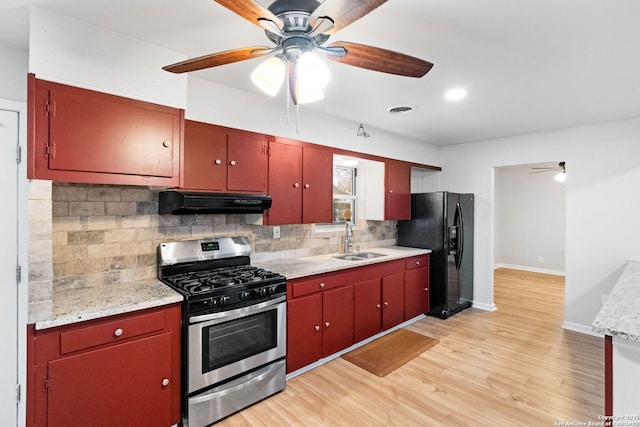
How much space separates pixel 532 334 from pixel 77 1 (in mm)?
4914

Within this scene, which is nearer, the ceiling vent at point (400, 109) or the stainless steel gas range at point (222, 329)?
the stainless steel gas range at point (222, 329)

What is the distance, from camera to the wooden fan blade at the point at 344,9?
1.03 metres

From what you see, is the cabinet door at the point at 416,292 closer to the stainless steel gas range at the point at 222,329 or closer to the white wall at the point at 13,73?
the stainless steel gas range at the point at 222,329

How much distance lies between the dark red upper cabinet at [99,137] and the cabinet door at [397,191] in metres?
2.68

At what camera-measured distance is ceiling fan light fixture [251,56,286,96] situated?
156 centimetres

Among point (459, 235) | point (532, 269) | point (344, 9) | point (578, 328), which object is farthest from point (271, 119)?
point (532, 269)

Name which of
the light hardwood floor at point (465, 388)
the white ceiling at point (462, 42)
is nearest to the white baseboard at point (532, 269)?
the light hardwood floor at point (465, 388)

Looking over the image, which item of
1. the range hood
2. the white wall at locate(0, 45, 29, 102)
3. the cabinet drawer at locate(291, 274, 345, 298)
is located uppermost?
the white wall at locate(0, 45, 29, 102)

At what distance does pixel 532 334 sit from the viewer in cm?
365

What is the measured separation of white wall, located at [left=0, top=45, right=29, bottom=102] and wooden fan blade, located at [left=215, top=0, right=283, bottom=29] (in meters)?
1.81

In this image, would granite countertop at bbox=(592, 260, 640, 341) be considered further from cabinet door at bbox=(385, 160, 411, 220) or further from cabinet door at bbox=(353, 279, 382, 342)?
cabinet door at bbox=(385, 160, 411, 220)

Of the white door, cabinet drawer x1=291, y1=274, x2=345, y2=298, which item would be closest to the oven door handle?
cabinet drawer x1=291, y1=274, x2=345, y2=298

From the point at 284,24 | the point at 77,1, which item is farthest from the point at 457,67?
the point at 77,1

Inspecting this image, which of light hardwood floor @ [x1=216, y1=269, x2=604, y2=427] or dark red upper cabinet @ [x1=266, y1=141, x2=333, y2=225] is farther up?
dark red upper cabinet @ [x1=266, y1=141, x2=333, y2=225]
